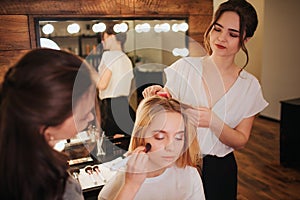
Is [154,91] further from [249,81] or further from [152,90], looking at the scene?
[249,81]

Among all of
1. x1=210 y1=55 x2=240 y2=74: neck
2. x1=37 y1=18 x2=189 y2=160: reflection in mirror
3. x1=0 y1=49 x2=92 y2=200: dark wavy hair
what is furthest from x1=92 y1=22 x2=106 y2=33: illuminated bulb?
x1=0 y1=49 x2=92 y2=200: dark wavy hair

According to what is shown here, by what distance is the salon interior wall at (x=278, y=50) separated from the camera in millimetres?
3909

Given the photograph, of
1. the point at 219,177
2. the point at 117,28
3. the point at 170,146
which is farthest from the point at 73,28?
the point at 219,177

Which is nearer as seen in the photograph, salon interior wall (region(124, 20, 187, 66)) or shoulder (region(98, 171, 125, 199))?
shoulder (region(98, 171, 125, 199))

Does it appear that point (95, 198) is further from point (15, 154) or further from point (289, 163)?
point (289, 163)

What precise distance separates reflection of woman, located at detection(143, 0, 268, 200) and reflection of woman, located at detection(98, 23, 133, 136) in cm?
13

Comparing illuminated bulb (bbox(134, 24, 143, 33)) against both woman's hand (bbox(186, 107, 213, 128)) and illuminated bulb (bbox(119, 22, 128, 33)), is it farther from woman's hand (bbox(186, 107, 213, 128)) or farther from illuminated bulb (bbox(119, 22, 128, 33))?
woman's hand (bbox(186, 107, 213, 128))

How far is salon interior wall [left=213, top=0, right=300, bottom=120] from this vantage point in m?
3.91

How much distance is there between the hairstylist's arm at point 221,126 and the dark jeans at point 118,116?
20cm

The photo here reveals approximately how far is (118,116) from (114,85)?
0.19 metres

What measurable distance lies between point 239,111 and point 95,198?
0.88m

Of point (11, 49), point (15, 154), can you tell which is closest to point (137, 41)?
point (11, 49)

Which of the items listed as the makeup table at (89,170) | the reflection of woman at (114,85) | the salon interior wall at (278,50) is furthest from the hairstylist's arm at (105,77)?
the salon interior wall at (278,50)

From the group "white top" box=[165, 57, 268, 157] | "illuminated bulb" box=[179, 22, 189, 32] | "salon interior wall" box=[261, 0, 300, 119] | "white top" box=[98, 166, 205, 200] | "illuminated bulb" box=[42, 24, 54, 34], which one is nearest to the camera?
"white top" box=[98, 166, 205, 200]
